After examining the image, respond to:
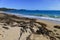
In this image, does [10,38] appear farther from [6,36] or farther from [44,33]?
[44,33]

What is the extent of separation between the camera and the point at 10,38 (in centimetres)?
466

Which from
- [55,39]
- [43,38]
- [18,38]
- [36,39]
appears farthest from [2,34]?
[55,39]

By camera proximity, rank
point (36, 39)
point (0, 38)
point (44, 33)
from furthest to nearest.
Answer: point (44, 33) < point (36, 39) < point (0, 38)

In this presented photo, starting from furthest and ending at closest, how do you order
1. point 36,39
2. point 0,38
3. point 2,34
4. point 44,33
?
point 44,33 < point 36,39 < point 2,34 < point 0,38

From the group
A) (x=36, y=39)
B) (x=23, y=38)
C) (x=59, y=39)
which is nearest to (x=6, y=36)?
(x=23, y=38)

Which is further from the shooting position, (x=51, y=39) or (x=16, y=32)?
(x=51, y=39)

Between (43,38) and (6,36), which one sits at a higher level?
(6,36)

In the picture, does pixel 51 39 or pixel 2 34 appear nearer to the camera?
pixel 2 34

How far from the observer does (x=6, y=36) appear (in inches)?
188

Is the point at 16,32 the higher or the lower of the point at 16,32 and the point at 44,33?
the higher

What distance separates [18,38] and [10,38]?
256 mm

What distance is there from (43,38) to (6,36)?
70.0 inches

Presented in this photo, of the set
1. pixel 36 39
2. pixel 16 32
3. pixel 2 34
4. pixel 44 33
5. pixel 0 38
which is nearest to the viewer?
pixel 0 38

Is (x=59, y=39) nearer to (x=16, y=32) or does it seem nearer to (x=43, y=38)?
(x=43, y=38)
